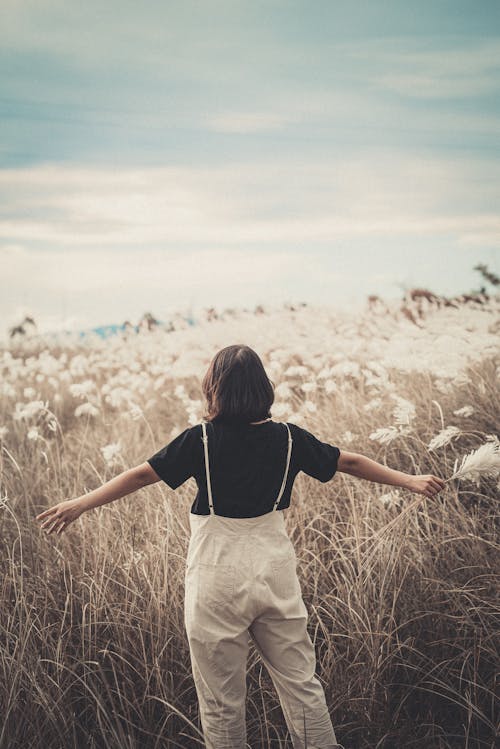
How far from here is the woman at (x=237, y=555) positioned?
1.83m

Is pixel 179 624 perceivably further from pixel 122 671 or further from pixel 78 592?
pixel 78 592

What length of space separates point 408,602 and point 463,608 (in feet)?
0.75

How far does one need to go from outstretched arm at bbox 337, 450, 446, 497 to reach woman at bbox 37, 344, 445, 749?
0.22 meters

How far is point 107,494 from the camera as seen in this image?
6.26ft

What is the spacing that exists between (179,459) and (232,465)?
0.17 meters

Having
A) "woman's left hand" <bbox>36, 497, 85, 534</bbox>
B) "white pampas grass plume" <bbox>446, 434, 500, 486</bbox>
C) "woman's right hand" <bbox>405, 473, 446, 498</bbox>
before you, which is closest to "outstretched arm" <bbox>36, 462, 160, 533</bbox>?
"woman's left hand" <bbox>36, 497, 85, 534</bbox>

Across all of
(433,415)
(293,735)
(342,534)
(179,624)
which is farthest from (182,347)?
(293,735)

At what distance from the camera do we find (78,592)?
2822mm

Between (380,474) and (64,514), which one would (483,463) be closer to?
(380,474)

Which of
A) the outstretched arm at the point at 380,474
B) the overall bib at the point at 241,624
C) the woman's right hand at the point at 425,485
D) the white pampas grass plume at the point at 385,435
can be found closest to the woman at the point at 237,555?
the overall bib at the point at 241,624

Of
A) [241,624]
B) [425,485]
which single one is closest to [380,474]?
[425,485]

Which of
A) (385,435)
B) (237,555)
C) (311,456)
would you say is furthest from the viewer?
(385,435)

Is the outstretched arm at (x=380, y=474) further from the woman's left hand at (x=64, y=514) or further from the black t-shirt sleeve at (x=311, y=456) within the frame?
the woman's left hand at (x=64, y=514)

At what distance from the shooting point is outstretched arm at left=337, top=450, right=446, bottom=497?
2.03 metres
